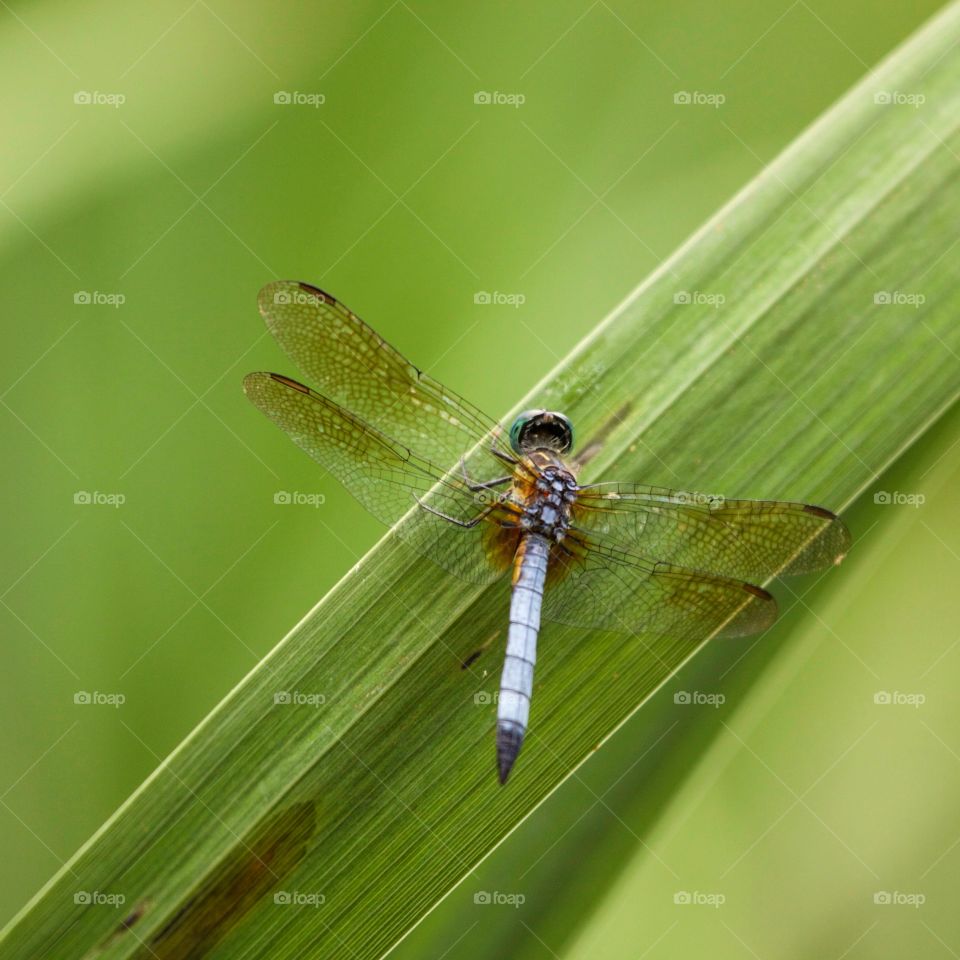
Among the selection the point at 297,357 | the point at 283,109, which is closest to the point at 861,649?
the point at 297,357

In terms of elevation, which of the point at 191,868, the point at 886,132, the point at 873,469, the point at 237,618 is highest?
the point at 886,132

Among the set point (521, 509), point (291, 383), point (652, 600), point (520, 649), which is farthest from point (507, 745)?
point (291, 383)

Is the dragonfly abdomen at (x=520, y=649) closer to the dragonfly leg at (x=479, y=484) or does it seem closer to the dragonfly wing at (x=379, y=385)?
the dragonfly leg at (x=479, y=484)

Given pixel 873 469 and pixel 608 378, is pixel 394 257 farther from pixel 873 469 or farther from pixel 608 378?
pixel 873 469

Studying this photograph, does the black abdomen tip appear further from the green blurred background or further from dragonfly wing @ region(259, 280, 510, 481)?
dragonfly wing @ region(259, 280, 510, 481)

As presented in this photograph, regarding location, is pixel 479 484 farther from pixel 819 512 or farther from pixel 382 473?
pixel 819 512

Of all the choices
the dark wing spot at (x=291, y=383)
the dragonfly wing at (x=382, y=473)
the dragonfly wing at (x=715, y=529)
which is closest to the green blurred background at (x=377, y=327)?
the dragonfly wing at (x=715, y=529)
